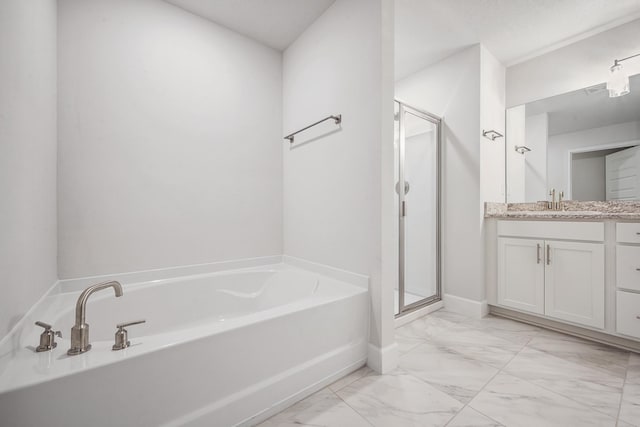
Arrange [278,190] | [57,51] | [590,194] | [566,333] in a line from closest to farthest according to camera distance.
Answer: [57,51] < [566,333] < [590,194] < [278,190]

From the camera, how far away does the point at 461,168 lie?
2414 mm

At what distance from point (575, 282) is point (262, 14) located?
2908mm

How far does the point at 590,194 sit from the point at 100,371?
317 centimetres

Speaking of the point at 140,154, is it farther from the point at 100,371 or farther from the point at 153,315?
the point at 100,371

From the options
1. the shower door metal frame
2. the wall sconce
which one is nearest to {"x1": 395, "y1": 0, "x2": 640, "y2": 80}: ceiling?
the shower door metal frame

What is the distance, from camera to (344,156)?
172 cm

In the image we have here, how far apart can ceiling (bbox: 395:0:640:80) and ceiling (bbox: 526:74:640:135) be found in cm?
46

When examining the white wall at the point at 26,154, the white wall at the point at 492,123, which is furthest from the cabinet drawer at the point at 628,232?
the white wall at the point at 26,154

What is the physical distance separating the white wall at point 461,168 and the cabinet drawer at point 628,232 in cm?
79

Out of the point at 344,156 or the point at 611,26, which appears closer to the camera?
the point at 344,156

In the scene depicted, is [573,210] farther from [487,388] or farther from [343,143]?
[343,143]

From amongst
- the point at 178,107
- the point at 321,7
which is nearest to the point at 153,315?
the point at 178,107

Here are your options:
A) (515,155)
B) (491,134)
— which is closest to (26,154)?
(491,134)

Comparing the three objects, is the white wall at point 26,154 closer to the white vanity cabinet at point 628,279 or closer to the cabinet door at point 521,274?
the cabinet door at point 521,274
